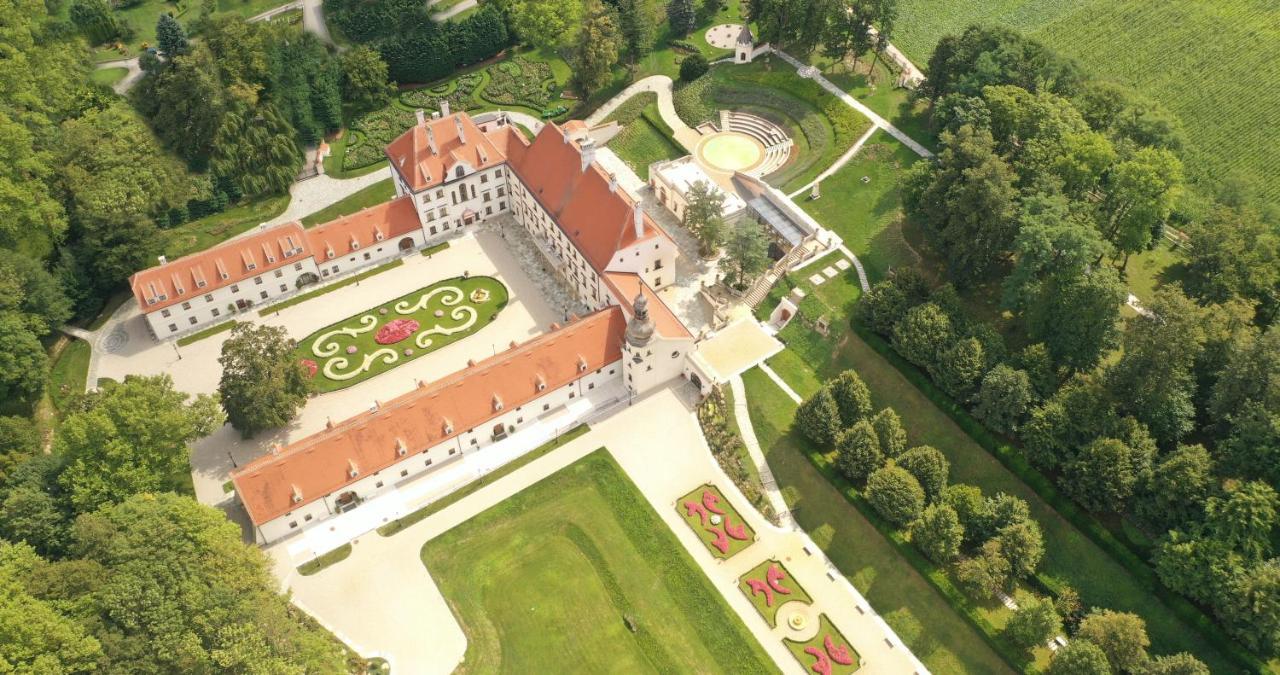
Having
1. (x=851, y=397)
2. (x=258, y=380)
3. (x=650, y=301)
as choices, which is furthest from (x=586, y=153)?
(x=258, y=380)

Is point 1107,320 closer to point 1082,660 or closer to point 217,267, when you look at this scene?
point 1082,660

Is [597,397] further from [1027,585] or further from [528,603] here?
[1027,585]

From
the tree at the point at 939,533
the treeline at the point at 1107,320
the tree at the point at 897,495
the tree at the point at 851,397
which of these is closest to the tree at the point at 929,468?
the tree at the point at 897,495

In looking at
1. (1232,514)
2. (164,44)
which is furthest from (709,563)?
(164,44)

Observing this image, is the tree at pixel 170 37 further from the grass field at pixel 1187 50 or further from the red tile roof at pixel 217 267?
the grass field at pixel 1187 50

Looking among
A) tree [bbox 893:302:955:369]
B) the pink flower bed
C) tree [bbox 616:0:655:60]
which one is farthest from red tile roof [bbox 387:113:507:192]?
tree [bbox 893:302:955:369]

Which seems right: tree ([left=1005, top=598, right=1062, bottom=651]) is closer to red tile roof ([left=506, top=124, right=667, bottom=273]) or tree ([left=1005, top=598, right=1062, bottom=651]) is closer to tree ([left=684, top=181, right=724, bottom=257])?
tree ([left=684, top=181, right=724, bottom=257])
